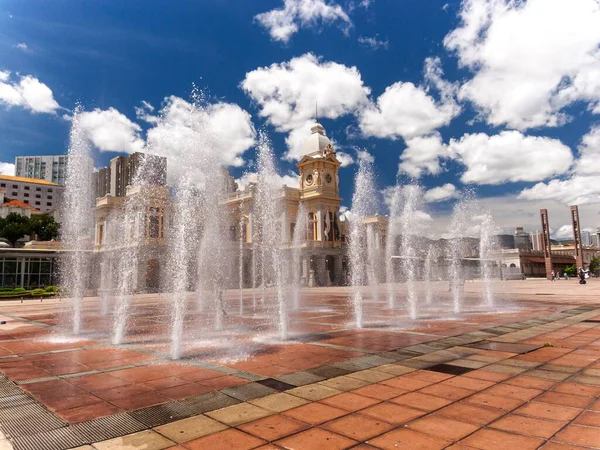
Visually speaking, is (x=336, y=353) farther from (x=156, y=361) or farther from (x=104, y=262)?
(x=104, y=262)

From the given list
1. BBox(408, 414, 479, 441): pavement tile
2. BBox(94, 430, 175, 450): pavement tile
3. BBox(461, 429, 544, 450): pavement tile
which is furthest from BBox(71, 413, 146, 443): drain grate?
BBox(461, 429, 544, 450): pavement tile

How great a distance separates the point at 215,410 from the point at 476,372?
4.10m

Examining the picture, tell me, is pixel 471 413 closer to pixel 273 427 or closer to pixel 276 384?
pixel 273 427

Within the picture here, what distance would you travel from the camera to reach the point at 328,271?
57000 mm

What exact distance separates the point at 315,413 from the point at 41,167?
153m

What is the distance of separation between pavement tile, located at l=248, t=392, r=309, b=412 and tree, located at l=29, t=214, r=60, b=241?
72719mm

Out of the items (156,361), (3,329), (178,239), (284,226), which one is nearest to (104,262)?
(284,226)

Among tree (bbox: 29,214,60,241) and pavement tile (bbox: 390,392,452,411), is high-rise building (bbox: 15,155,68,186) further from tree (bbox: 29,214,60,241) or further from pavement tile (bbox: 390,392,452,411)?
pavement tile (bbox: 390,392,452,411)

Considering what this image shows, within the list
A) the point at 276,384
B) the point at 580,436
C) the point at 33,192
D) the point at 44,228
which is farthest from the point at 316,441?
the point at 33,192

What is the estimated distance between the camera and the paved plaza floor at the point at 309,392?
4.11 metres

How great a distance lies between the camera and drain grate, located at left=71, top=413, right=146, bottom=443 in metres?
4.21

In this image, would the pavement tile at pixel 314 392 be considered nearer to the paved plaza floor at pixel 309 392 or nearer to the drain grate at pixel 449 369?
the paved plaza floor at pixel 309 392

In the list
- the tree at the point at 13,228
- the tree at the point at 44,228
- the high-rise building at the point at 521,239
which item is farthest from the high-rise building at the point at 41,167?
the high-rise building at the point at 521,239

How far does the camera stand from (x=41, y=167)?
132 meters
